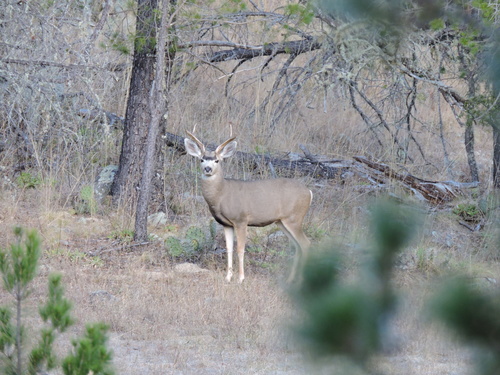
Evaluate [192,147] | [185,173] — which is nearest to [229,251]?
[192,147]

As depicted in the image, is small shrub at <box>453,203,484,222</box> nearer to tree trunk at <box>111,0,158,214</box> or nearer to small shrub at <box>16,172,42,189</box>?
tree trunk at <box>111,0,158,214</box>

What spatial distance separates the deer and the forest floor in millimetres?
420

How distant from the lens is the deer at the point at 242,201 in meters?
7.90

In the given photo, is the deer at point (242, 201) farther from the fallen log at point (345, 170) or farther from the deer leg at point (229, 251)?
the fallen log at point (345, 170)

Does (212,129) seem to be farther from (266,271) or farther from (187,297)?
(187,297)

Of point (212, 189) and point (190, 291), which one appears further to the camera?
point (212, 189)

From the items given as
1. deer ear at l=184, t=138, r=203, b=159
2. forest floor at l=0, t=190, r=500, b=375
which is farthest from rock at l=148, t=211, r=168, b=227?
deer ear at l=184, t=138, r=203, b=159

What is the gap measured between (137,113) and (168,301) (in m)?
3.70

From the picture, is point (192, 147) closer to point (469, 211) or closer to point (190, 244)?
point (190, 244)

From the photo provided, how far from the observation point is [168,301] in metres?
6.63

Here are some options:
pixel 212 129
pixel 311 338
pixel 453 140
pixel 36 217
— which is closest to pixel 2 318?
pixel 311 338

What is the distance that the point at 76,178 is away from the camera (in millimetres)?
10414

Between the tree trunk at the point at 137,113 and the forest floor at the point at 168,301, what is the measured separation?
577 mm

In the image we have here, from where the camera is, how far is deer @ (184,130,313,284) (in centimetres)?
790
